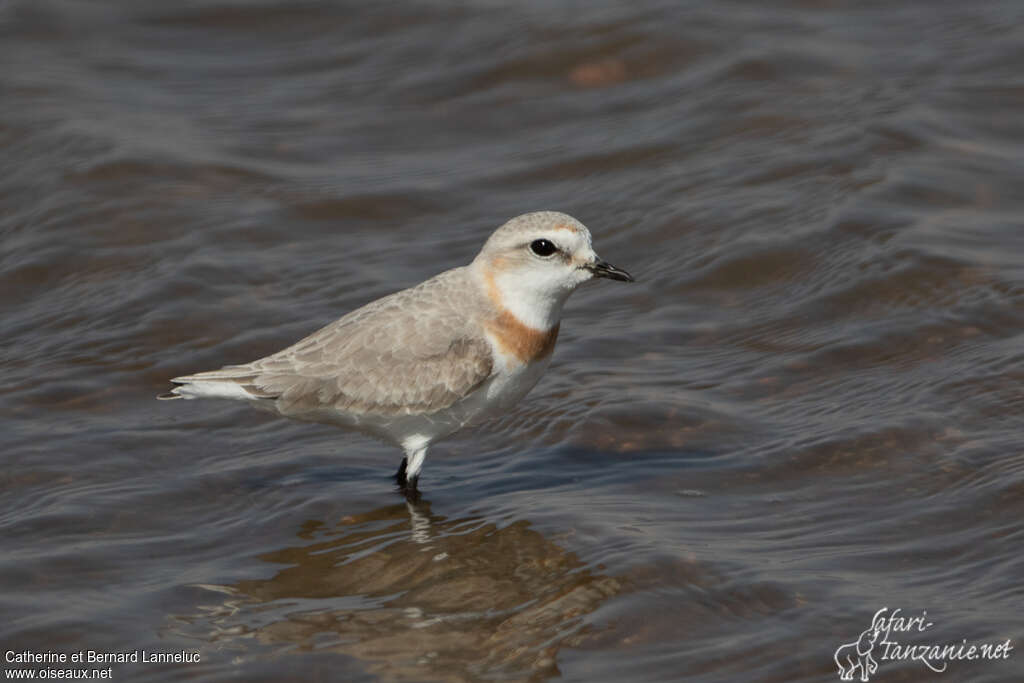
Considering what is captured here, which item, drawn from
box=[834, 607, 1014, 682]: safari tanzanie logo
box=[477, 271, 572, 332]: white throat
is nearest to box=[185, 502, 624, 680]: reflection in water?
box=[477, 271, 572, 332]: white throat

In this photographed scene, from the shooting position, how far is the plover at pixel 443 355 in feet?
26.8

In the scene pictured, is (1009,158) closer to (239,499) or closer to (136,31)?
(239,499)

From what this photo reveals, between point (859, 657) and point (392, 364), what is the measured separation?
3127 mm

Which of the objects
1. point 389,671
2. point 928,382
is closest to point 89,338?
point 389,671

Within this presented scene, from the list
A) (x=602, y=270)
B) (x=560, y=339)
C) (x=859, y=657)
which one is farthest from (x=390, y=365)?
(x=859, y=657)

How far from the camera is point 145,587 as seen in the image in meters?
7.47

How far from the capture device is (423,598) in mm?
7383

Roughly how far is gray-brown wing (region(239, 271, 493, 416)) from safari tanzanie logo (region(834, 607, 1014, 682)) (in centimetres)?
261

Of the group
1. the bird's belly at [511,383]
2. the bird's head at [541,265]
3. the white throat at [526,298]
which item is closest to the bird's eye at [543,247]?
the bird's head at [541,265]

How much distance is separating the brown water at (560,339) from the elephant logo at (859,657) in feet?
0.23

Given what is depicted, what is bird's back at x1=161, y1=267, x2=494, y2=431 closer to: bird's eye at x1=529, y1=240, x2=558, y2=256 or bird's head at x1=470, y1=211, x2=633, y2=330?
bird's head at x1=470, y1=211, x2=633, y2=330

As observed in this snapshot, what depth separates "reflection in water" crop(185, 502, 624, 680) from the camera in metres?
6.81

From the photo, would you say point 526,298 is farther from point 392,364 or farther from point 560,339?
point 560,339

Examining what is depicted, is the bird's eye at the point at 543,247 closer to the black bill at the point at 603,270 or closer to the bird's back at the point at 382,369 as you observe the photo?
the black bill at the point at 603,270
